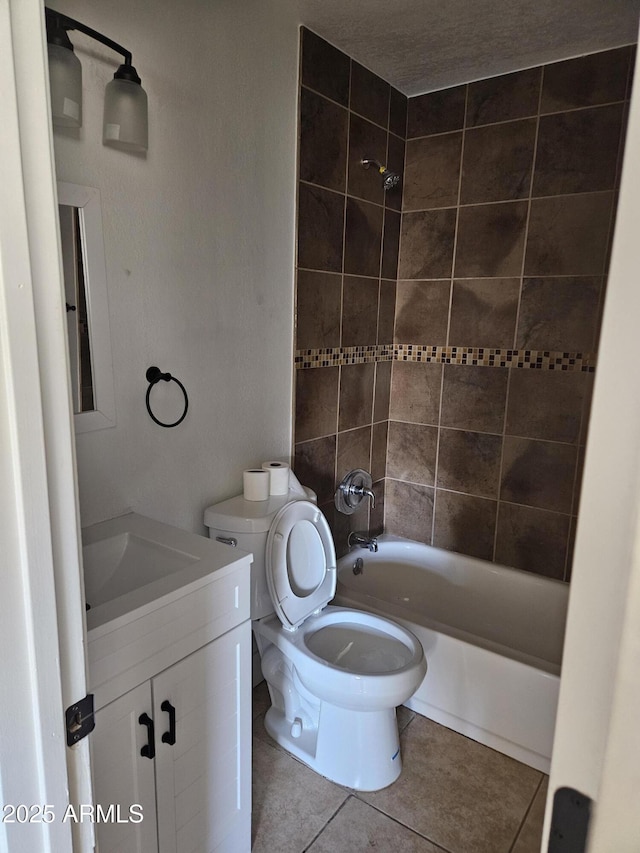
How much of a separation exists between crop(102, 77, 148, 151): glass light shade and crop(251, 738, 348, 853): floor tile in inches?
79.3

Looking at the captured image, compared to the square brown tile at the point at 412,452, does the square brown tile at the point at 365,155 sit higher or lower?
higher

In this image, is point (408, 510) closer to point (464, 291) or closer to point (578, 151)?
point (464, 291)

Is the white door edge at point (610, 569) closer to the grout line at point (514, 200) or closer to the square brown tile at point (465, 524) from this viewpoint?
the grout line at point (514, 200)

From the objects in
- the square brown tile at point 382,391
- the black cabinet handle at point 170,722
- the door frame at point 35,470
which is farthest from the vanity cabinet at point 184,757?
the square brown tile at point 382,391

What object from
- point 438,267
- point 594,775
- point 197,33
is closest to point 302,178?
point 197,33

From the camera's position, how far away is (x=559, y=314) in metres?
2.48

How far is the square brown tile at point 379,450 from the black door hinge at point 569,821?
2494 mm

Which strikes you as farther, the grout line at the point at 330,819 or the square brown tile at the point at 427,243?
the square brown tile at the point at 427,243

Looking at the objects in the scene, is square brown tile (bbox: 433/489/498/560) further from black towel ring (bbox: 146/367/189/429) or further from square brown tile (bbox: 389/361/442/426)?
black towel ring (bbox: 146/367/189/429)

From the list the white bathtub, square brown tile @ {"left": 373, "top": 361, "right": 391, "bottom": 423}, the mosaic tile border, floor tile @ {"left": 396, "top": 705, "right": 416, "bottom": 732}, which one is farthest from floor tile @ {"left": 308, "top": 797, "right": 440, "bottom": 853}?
square brown tile @ {"left": 373, "top": 361, "right": 391, "bottom": 423}

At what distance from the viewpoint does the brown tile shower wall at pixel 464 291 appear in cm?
234

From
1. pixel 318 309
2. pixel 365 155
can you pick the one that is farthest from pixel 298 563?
pixel 365 155

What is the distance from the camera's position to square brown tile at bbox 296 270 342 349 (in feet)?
7.66

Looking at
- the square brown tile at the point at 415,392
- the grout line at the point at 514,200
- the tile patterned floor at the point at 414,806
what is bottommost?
the tile patterned floor at the point at 414,806
